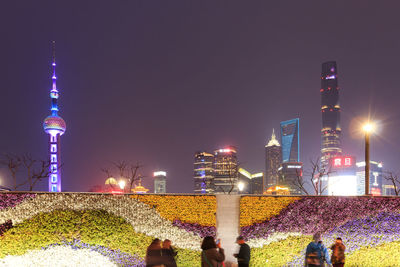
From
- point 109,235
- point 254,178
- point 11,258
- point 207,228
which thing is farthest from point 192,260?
point 254,178

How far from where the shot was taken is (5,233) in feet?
36.6

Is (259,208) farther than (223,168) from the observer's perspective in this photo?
No

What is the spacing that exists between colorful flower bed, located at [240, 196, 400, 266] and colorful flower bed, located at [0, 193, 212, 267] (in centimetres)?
192

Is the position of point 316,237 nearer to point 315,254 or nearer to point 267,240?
point 315,254

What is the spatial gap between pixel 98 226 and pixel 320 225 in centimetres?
855

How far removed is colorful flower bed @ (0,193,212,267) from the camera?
443 inches

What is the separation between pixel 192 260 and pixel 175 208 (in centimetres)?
203

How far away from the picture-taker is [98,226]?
1162 centimetres

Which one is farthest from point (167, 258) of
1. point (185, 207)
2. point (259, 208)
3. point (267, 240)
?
point (267, 240)

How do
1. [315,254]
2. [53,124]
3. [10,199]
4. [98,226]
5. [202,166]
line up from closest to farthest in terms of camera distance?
1. [315,254]
2. [10,199]
3. [98,226]
4. [53,124]
5. [202,166]

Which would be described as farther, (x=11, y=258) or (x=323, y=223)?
(x=323, y=223)

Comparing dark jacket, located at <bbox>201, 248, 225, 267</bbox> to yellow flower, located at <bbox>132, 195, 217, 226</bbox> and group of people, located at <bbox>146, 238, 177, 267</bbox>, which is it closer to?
group of people, located at <bbox>146, 238, 177, 267</bbox>

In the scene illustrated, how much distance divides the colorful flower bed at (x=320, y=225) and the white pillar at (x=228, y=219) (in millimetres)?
257

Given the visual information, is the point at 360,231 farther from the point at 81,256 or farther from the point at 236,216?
the point at 81,256
